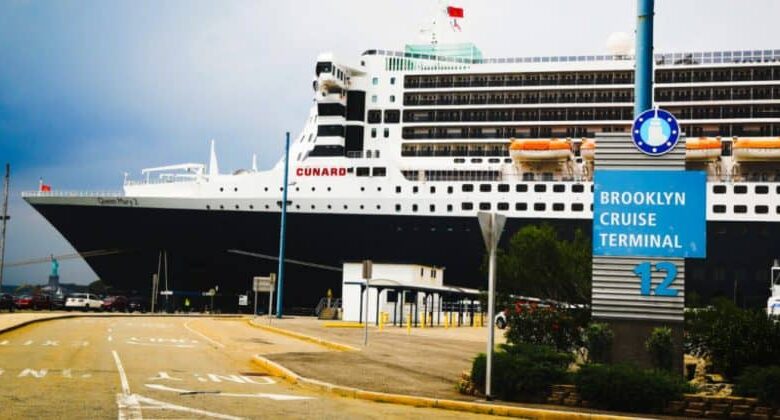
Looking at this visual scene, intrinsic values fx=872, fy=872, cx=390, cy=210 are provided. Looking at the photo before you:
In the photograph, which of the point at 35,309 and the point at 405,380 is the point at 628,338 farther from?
the point at 35,309

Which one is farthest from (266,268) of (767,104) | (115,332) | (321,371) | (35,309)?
(321,371)

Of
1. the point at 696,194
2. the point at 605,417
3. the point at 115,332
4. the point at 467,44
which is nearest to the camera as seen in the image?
the point at 605,417

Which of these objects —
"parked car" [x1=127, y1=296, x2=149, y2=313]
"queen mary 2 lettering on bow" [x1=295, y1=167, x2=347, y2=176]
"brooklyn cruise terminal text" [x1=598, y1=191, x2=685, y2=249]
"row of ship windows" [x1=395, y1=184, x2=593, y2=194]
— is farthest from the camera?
"parked car" [x1=127, y1=296, x2=149, y2=313]

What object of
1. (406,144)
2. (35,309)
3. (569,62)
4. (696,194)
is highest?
(569,62)

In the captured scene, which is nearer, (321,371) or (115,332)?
(321,371)

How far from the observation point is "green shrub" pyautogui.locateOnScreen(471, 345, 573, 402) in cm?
1219

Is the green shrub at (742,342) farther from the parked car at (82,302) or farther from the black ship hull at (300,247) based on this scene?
the parked car at (82,302)

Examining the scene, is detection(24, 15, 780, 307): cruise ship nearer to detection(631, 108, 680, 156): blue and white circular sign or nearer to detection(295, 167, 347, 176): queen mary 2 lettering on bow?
detection(295, 167, 347, 176): queen mary 2 lettering on bow

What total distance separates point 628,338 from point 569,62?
44.1 m

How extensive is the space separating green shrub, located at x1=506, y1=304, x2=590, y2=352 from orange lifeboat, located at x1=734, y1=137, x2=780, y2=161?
34.1m

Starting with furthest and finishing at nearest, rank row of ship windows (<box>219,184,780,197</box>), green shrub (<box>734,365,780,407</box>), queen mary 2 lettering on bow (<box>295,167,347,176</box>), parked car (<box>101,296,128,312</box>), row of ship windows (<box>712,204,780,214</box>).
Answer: parked car (<box>101,296,128,312</box>) → queen mary 2 lettering on bow (<box>295,167,347,176</box>) → row of ship windows (<box>219,184,780,197</box>) → row of ship windows (<box>712,204,780,214</box>) → green shrub (<box>734,365,780,407</box>)

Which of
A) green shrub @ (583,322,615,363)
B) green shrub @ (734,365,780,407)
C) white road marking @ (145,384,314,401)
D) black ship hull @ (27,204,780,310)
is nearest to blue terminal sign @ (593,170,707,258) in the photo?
green shrub @ (583,322,615,363)

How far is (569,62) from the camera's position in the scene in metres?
56.2

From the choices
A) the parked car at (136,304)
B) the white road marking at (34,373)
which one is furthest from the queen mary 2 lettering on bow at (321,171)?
the white road marking at (34,373)
